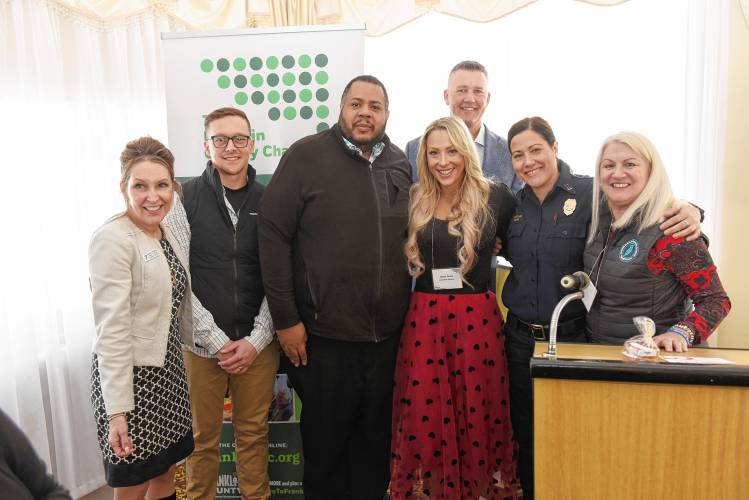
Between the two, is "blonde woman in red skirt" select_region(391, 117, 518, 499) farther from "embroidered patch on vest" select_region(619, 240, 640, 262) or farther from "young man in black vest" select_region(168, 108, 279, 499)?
"young man in black vest" select_region(168, 108, 279, 499)

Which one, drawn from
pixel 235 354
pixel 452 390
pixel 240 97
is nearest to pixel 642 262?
pixel 452 390

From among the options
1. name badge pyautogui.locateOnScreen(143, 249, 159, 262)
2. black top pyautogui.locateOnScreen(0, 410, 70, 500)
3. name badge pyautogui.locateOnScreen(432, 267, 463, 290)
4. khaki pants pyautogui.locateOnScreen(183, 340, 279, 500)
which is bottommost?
khaki pants pyautogui.locateOnScreen(183, 340, 279, 500)

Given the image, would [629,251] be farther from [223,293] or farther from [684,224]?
[223,293]

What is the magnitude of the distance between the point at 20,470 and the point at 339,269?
4.01 feet

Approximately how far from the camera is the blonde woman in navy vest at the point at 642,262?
1724 mm

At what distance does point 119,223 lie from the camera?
1764 millimetres

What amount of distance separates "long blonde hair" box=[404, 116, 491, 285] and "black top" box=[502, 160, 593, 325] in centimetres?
18

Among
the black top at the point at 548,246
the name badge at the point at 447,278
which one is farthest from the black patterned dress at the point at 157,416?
the black top at the point at 548,246

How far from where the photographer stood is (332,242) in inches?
80.4

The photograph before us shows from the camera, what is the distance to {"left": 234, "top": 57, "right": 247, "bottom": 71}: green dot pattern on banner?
2562mm

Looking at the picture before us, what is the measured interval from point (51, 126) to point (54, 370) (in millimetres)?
1273

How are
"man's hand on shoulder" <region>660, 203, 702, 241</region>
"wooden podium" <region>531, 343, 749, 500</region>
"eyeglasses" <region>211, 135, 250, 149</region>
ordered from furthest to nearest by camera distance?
"eyeglasses" <region>211, 135, 250, 149</region>, "man's hand on shoulder" <region>660, 203, 702, 241</region>, "wooden podium" <region>531, 343, 749, 500</region>

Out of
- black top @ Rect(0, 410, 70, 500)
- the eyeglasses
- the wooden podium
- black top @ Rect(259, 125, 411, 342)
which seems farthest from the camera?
the eyeglasses

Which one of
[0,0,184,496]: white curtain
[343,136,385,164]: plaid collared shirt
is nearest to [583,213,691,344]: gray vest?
[343,136,385,164]: plaid collared shirt
